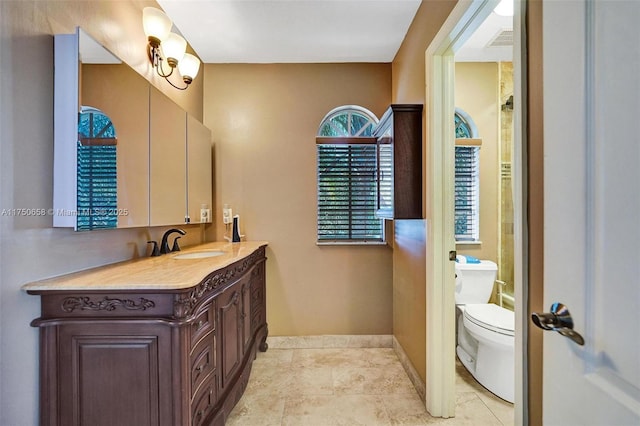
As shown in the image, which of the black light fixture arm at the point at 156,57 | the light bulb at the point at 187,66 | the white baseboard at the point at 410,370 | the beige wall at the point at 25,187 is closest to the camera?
the beige wall at the point at 25,187

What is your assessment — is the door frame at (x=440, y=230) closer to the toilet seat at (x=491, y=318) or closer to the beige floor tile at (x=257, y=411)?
the toilet seat at (x=491, y=318)

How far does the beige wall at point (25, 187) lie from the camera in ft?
3.26

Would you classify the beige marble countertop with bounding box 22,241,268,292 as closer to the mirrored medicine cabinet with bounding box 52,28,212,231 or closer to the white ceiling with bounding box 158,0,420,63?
the mirrored medicine cabinet with bounding box 52,28,212,231

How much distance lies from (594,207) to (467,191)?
2218 mm

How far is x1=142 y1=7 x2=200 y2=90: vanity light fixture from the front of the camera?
1703 millimetres

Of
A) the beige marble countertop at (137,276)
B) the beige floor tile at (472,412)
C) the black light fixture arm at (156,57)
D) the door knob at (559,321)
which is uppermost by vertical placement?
the black light fixture arm at (156,57)

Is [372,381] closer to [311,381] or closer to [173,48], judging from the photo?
[311,381]

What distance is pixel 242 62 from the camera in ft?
8.55

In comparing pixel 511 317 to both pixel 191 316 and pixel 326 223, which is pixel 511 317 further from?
pixel 191 316

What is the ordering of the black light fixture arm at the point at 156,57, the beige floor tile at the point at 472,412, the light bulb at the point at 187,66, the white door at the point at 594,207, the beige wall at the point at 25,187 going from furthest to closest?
1. the light bulb at the point at 187,66
2. the black light fixture arm at the point at 156,57
3. the beige floor tile at the point at 472,412
4. the beige wall at the point at 25,187
5. the white door at the point at 594,207

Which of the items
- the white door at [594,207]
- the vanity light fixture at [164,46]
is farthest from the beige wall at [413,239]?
the vanity light fixture at [164,46]

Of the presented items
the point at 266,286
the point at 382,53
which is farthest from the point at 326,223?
the point at 382,53

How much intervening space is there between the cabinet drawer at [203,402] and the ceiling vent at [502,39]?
2.90 meters

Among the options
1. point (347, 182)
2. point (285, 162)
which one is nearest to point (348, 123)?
point (347, 182)
